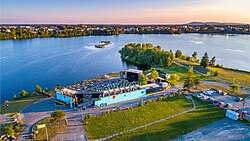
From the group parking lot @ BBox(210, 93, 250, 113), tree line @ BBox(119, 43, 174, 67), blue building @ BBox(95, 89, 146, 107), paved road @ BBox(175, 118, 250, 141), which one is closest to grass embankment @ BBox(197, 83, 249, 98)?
parking lot @ BBox(210, 93, 250, 113)

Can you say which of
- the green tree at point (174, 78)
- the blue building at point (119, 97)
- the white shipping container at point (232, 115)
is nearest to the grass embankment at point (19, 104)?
the blue building at point (119, 97)

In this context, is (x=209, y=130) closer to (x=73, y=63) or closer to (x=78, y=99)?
(x=78, y=99)

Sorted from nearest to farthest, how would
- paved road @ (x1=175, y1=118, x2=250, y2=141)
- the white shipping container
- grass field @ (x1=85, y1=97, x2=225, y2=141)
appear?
paved road @ (x1=175, y1=118, x2=250, y2=141) < grass field @ (x1=85, y1=97, x2=225, y2=141) < the white shipping container

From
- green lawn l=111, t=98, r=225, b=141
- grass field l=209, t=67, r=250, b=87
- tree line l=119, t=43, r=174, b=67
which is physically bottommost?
green lawn l=111, t=98, r=225, b=141

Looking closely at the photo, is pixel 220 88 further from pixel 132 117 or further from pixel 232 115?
pixel 132 117

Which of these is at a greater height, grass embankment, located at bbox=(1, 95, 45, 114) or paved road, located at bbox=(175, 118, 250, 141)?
grass embankment, located at bbox=(1, 95, 45, 114)

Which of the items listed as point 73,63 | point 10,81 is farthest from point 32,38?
point 10,81

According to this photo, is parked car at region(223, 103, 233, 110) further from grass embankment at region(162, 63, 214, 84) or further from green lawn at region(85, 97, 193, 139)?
grass embankment at region(162, 63, 214, 84)
